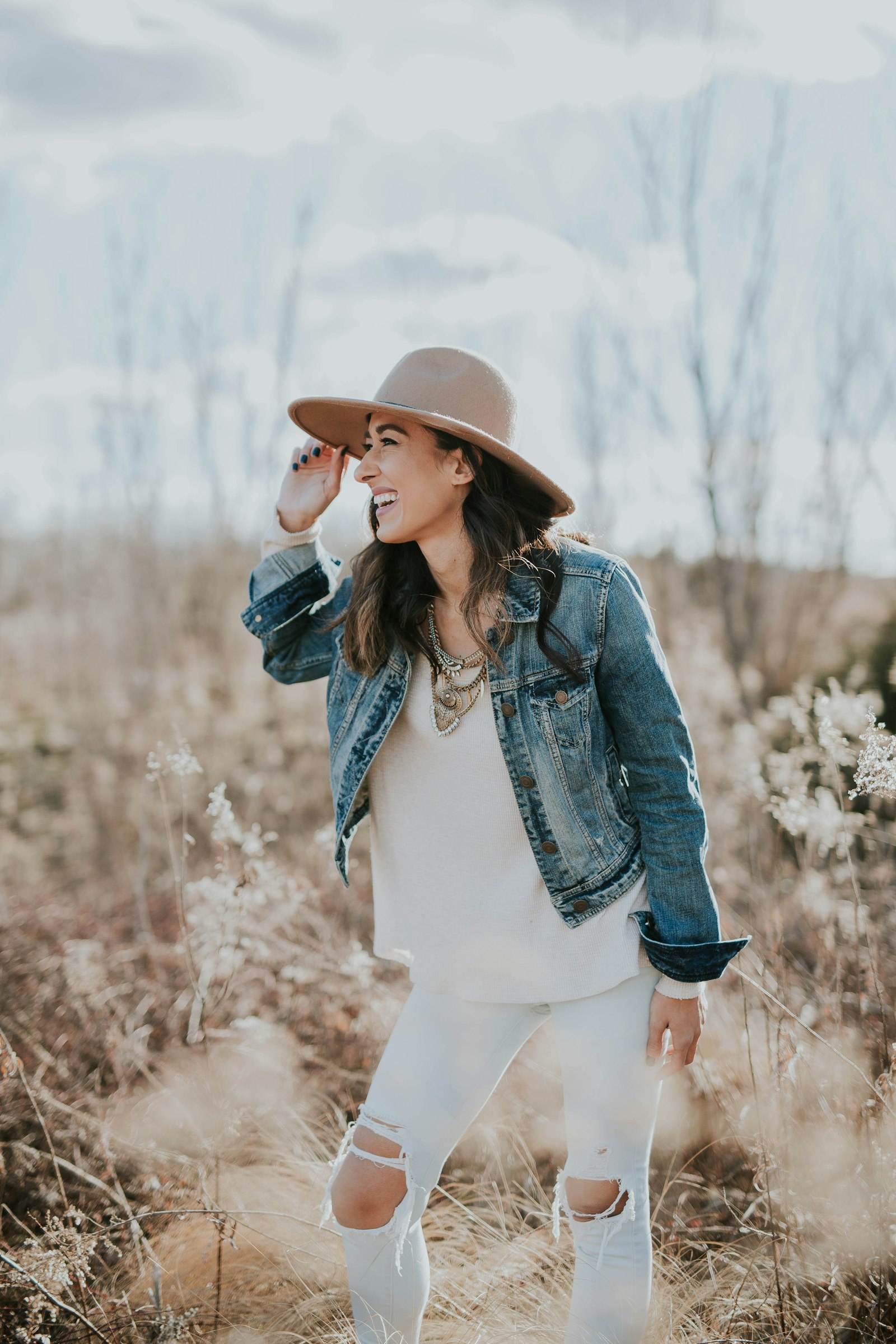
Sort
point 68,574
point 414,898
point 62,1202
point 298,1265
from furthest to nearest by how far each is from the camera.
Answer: point 68,574 → point 62,1202 → point 298,1265 → point 414,898

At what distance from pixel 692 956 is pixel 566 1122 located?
1.40ft

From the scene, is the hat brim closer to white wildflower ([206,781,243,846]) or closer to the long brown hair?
the long brown hair

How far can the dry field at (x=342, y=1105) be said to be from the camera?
6.36 ft

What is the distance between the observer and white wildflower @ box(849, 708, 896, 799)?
6.08ft

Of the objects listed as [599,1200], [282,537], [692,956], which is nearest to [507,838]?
[692,956]

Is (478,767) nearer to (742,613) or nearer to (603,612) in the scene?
(603,612)

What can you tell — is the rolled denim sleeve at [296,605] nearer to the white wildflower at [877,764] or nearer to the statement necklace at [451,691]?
the statement necklace at [451,691]

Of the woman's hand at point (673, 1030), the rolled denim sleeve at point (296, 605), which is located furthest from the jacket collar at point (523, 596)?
the woman's hand at point (673, 1030)

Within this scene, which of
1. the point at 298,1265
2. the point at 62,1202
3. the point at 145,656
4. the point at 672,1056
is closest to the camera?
the point at 672,1056

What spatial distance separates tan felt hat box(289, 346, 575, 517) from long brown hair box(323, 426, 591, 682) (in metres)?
0.05

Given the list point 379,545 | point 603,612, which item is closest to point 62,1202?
point 379,545

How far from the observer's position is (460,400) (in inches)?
71.7

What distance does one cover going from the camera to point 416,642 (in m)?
1.91

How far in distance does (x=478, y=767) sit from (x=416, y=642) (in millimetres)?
307
